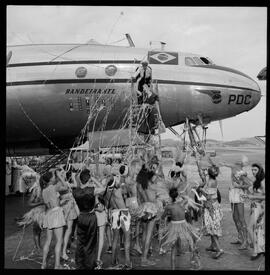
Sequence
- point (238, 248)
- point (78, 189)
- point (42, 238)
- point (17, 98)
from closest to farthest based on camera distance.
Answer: point (78, 189) < point (238, 248) < point (42, 238) < point (17, 98)

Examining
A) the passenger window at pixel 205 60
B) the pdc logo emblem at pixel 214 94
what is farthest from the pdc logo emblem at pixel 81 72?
the passenger window at pixel 205 60

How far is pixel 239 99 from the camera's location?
10406 millimetres

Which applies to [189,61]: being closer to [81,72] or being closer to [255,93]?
[255,93]

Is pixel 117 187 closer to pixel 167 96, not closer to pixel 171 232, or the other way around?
pixel 171 232

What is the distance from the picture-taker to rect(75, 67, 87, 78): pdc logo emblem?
Result: 10.1m

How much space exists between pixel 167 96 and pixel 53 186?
5331mm

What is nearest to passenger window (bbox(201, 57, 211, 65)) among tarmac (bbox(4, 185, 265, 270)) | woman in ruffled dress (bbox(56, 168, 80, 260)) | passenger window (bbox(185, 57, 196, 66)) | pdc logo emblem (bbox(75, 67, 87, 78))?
passenger window (bbox(185, 57, 196, 66))

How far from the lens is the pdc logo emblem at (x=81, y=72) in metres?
10.1

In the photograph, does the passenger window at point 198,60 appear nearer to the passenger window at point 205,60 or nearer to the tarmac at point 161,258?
the passenger window at point 205,60

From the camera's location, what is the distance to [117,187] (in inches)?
234

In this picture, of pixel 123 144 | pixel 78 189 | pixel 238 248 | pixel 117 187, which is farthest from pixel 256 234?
pixel 123 144

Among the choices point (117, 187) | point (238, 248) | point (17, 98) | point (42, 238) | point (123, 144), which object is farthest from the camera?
point (17, 98)

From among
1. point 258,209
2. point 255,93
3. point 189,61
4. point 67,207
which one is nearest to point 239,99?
point 255,93

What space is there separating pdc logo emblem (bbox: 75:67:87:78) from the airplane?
0.10ft
